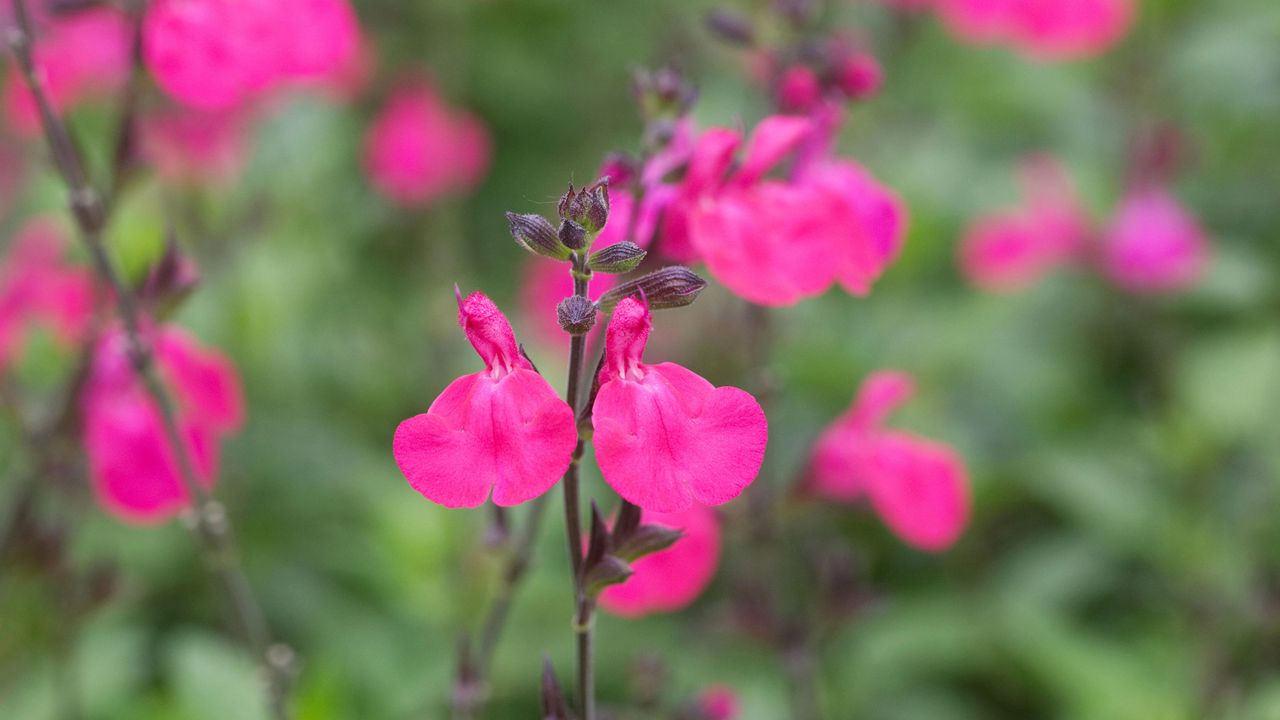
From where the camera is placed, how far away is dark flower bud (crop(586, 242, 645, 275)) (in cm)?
96

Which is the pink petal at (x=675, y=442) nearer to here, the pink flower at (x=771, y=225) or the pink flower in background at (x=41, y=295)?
the pink flower at (x=771, y=225)

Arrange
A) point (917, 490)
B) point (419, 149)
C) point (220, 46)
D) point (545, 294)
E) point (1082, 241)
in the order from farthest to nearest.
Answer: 1. point (419, 149)
2. point (545, 294)
3. point (1082, 241)
4. point (917, 490)
5. point (220, 46)

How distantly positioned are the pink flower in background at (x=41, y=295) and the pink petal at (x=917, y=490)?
1.17m

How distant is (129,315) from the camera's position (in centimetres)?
134

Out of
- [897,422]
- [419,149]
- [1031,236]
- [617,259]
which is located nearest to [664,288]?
[617,259]

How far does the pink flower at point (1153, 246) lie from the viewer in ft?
9.33

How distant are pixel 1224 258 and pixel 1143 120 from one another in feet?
2.89

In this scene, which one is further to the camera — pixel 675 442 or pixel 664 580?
pixel 664 580

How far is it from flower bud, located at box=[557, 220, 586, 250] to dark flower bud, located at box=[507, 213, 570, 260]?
2 centimetres

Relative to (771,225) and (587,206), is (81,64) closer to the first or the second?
(771,225)

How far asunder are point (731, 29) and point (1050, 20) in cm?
189

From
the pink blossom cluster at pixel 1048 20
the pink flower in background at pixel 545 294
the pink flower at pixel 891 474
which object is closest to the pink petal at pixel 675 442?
the pink flower at pixel 891 474

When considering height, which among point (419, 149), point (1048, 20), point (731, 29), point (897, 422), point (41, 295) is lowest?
point (897, 422)

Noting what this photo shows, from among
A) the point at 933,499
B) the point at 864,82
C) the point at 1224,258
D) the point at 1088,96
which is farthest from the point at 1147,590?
the point at 1088,96
